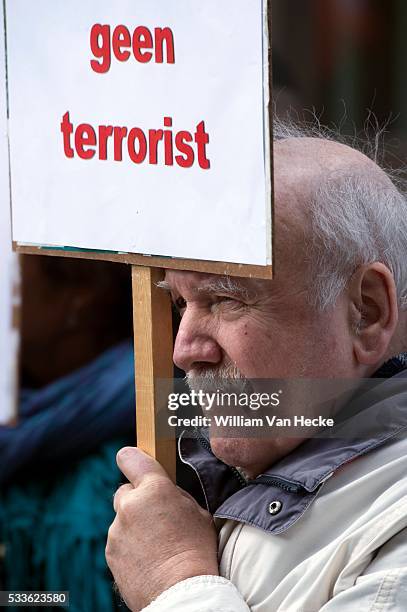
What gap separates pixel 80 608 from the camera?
102 inches

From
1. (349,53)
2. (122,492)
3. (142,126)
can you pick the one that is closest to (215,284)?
(142,126)

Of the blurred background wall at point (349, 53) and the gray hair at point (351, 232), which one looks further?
the blurred background wall at point (349, 53)

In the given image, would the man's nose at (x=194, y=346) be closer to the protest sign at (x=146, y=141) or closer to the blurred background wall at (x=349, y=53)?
the protest sign at (x=146, y=141)

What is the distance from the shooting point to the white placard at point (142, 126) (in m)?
1.43

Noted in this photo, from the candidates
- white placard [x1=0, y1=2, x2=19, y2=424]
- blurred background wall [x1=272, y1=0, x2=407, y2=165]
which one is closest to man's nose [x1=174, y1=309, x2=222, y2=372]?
white placard [x1=0, y1=2, x2=19, y2=424]

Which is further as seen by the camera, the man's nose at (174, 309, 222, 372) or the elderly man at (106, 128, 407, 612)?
the man's nose at (174, 309, 222, 372)

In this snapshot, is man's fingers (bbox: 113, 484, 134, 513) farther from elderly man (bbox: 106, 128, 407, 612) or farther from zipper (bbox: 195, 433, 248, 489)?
zipper (bbox: 195, 433, 248, 489)

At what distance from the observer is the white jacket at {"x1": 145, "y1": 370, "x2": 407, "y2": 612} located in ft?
4.43

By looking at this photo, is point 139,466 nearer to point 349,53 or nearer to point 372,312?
point 372,312

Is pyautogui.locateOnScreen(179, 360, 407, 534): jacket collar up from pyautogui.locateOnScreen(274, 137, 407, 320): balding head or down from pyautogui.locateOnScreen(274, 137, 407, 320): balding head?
down

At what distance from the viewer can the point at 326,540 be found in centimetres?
143

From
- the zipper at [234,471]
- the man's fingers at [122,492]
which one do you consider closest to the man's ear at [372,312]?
the zipper at [234,471]

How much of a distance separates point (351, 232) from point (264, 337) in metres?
0.20

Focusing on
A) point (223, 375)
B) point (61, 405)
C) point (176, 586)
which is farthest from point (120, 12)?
point (61, 405)
